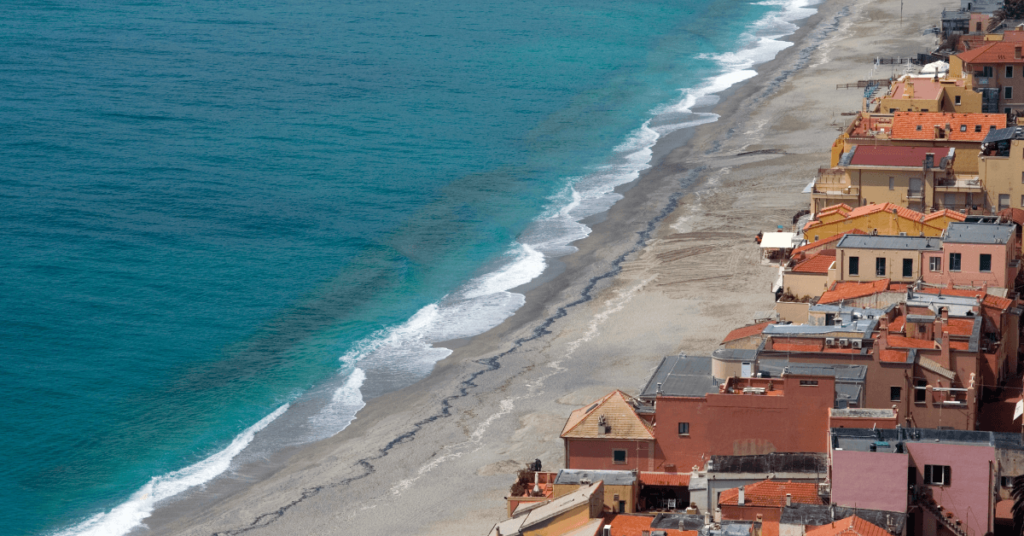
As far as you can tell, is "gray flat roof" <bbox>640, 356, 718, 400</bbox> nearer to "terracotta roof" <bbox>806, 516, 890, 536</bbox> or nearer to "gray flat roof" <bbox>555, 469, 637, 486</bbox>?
"gray flat roof" <bbox>555, 469, 637, 486</bbox>

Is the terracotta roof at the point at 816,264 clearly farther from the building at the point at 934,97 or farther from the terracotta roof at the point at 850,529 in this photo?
the terracotta roof at the point at 850,529

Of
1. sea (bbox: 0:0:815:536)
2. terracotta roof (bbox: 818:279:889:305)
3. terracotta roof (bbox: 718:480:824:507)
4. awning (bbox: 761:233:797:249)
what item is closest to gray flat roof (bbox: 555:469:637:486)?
terracotta roof (bbox: 718:480:824:507)

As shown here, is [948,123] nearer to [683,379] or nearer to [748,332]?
[748,332]

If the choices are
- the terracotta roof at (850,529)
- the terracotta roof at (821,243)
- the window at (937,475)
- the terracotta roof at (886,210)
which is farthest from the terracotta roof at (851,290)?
the terracotta roof at (850,529)

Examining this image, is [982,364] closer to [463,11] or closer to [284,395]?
[284,395]

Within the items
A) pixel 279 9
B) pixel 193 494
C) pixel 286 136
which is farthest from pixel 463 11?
pixel 193 494
